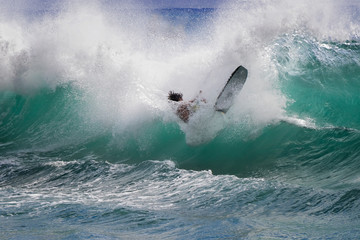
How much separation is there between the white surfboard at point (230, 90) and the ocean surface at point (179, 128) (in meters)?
0.28

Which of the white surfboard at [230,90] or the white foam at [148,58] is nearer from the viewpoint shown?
the white surfboard at [230,90]

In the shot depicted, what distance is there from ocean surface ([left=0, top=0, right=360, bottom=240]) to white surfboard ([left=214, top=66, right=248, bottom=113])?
0.92ft

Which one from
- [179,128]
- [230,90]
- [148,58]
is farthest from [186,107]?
[148,58]

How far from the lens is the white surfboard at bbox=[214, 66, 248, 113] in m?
8.98

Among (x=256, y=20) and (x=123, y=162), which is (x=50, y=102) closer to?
(x=123, y=162)

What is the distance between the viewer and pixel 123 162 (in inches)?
355

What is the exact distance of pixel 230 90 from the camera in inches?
357

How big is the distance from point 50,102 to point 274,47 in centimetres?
700

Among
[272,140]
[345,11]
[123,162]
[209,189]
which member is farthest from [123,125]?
[345,11]

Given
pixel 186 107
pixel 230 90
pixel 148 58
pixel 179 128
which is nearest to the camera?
pixel 230 90

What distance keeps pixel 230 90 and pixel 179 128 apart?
1.57 metres

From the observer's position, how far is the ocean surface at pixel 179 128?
5.43 m

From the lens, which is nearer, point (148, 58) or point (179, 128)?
point (179, 128)

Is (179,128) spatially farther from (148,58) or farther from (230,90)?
(148,58)
